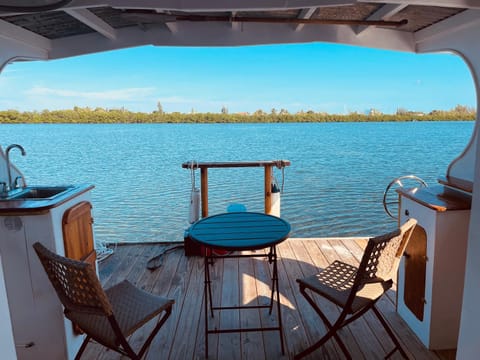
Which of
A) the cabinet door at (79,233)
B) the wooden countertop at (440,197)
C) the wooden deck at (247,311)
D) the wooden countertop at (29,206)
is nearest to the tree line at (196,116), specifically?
the wooden deck at (247,311)

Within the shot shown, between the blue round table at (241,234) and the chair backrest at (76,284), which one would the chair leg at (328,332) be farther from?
the chair backrest at (76,284)

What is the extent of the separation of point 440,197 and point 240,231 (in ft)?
4.12

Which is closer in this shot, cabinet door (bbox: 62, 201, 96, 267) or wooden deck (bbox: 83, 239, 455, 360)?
cabinet door (bbox: 62, 201, 96, 267)

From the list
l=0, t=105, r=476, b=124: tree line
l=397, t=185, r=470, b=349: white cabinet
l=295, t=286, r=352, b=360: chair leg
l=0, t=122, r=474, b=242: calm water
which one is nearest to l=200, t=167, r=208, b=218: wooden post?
l=0, t=122, r=474, b=242: calm water

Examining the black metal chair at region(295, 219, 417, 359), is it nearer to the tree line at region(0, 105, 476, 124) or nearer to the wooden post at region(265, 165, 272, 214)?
the wooden post at region(265, 165, 272, 214)

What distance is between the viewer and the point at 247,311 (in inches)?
90.3

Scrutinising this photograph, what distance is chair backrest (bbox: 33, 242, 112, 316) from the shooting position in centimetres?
120

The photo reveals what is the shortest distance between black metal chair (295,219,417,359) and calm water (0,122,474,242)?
5.13 feet

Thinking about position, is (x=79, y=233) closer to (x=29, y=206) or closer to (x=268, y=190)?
(x=29, y=206)

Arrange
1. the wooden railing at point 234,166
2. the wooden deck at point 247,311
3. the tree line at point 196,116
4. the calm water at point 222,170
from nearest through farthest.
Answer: the wooden deck at point 247,311, the wooden railing at point 234,166, the calm water at point 222,170, the tree line at point 196,116

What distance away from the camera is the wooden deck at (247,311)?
1.88 meters

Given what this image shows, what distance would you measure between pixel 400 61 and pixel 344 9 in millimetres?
25104

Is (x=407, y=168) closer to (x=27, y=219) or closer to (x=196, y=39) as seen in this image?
(x=196, y=39)

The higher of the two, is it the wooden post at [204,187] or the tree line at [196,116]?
the tree line at [196,116]
